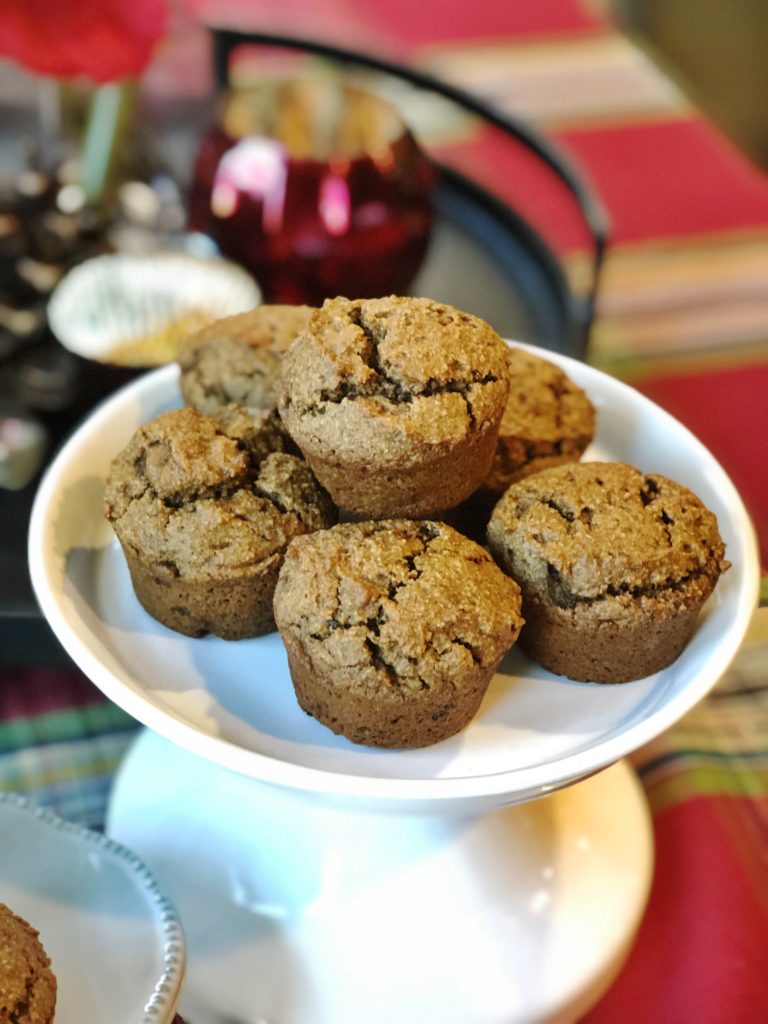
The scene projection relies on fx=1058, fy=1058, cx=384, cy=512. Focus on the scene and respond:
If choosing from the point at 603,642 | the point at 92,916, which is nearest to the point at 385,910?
the point at 92,916

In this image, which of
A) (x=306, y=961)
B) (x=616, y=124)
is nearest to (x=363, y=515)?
(x=306, y=961)

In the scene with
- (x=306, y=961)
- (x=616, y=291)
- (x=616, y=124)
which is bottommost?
(x=306, y=961)

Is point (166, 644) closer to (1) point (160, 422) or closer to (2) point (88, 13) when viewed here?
(1) point (160, 422)

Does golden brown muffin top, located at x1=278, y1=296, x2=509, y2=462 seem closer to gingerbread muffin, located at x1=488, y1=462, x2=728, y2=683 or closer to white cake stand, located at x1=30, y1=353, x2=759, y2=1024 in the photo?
gingerbread muffin, located at x1=488, y1=462, x2=728, y2=683

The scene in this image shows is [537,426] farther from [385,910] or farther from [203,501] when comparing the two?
[385,910]

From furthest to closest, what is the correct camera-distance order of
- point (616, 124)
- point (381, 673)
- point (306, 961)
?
point (616, 124), point (306, 961), point (381, 673)

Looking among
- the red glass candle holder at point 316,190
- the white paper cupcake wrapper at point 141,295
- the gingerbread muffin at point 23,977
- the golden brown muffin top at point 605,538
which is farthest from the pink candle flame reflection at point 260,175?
the gingerbread muffin at point 23,977

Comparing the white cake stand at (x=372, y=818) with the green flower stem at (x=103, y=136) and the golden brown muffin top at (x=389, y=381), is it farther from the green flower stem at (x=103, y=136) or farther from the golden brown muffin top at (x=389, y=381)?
the green flower stem at (x=103, y=136)
